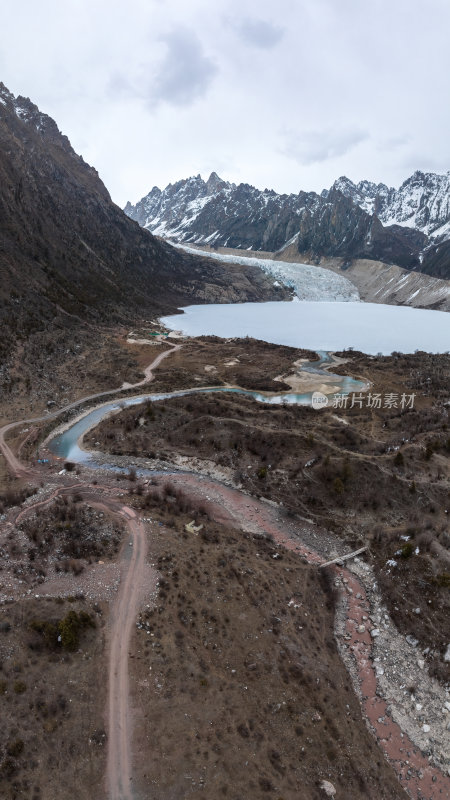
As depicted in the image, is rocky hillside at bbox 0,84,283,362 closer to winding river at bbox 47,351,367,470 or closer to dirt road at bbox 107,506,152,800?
winding river at bbox 47,351,367,470

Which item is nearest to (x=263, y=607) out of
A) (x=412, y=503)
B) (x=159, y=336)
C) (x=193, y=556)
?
(x=193, y=556)

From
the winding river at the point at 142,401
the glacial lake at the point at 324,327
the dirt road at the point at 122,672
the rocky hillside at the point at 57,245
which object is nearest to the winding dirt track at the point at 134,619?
the dirt road at the point at 122,672

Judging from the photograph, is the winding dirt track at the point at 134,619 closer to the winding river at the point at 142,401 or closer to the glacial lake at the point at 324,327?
the winding river at the point at 142,401

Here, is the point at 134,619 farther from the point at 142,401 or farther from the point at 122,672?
the point at 142,401

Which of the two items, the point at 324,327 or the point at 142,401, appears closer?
the point at 142,401

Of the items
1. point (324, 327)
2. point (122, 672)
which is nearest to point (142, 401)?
point (122, 672)

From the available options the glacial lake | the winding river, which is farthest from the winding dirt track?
the glacial lake
